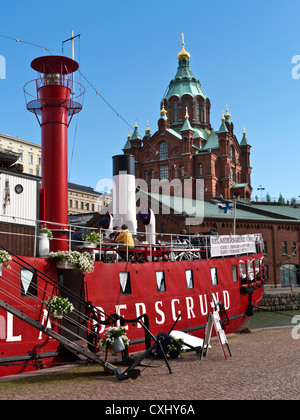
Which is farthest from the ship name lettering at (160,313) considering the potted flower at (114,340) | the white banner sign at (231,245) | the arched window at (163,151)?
the arched window at (163,151)

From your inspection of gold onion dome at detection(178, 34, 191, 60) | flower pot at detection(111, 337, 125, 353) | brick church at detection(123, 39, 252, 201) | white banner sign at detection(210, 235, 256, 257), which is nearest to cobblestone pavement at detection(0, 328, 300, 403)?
flower pot at detection(111, 337, 125, 353)

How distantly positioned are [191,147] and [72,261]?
6190 centimetres

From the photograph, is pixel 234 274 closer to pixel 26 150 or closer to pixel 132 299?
pixel 132 299

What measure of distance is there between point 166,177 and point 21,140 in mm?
28279

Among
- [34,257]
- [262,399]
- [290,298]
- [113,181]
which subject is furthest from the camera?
[290,298]

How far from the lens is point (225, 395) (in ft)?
29.3

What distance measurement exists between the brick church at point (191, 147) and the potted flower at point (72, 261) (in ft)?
182

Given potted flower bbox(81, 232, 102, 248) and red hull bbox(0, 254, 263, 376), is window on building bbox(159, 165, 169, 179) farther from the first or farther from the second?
potted flower bbox(81, 232, 102, 248)

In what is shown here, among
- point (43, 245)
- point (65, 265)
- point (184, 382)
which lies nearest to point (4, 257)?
point (65, 265)

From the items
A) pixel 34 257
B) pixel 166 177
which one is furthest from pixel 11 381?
pixel 166 177

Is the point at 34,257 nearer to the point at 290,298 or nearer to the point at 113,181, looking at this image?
the point at 113,181

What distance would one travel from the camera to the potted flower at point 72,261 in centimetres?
1254

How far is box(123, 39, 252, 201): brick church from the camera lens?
237ft

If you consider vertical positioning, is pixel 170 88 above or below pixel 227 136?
above
